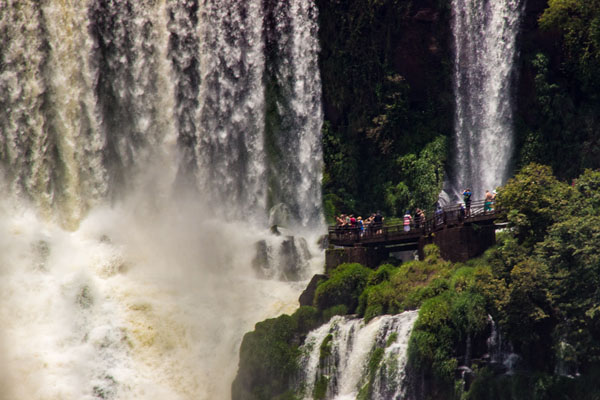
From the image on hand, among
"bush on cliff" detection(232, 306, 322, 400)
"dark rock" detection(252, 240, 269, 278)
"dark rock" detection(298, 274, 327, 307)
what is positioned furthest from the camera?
"dark rock" detection(252, 240, 269, 278)

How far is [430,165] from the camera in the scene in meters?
67.5

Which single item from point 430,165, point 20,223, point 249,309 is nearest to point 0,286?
point 20,223

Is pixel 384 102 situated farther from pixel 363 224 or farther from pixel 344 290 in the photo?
pixel 344 290

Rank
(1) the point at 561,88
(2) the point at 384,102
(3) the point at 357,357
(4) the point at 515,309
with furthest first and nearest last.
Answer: (2) the point at 384,102
(1) the point at 561,88
(3) the point at 357,357
(4) the point at 515,309

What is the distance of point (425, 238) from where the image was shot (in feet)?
188

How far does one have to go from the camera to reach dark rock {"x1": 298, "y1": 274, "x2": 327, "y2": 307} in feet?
189

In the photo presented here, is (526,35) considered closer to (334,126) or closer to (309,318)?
(334,126)

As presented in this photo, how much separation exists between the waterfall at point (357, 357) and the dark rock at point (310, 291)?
252 centimetres

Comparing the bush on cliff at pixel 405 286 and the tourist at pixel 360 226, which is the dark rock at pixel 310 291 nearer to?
the bush on cliff at pixel 405 286

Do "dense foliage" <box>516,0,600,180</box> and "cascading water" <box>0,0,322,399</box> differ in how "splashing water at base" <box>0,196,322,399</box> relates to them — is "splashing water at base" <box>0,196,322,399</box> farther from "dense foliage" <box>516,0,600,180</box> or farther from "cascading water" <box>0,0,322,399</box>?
"dense foliage" <box>516,0,600,180</box>

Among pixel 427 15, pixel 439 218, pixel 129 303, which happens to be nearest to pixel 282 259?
pixel 129 303

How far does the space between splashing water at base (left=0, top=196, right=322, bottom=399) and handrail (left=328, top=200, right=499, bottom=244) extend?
3314 mm

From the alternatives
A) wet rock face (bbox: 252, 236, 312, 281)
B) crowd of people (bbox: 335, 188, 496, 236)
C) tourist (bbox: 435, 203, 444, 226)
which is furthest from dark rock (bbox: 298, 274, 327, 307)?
tourist (bbox: 435, 203, 444, 226)

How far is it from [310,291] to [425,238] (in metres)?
5.66
